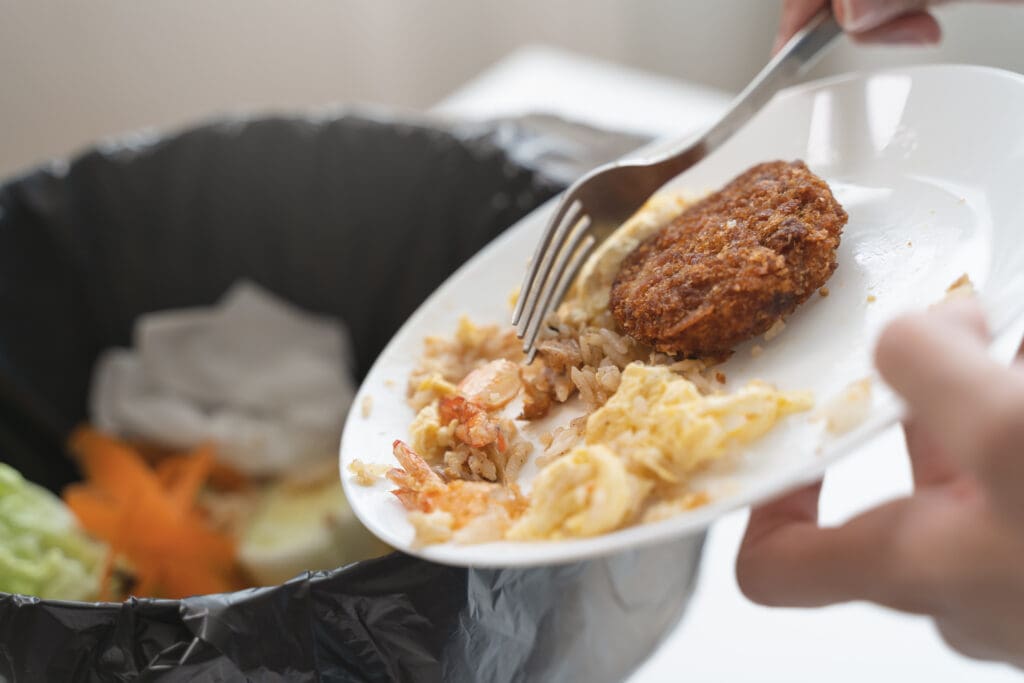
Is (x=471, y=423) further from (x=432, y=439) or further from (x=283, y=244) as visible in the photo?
(x=283, y=244)

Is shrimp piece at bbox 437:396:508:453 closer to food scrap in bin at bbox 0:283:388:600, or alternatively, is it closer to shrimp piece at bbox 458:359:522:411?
shrimp piece at bbox 458:359:522:411

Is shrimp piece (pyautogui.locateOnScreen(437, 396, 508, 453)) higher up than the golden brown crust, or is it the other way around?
the golden brown crust

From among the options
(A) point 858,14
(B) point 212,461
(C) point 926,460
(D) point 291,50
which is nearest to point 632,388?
(C) point 926,460

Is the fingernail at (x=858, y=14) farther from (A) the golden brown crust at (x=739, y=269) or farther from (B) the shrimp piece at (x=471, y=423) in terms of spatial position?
(B) the shrimp piece at (x=471, y=423)

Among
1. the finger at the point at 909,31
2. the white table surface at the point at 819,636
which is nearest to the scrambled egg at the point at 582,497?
the white table surface at the point at 819,636

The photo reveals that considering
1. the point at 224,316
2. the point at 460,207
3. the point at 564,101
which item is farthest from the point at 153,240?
the point at 564,101

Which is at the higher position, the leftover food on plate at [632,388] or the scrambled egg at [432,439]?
the leftover food on plate at [632,388]

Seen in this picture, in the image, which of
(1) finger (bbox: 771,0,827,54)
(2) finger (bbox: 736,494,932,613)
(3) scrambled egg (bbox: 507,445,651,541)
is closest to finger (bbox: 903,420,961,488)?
(2) finger (bbox: 736,494,932,613)
